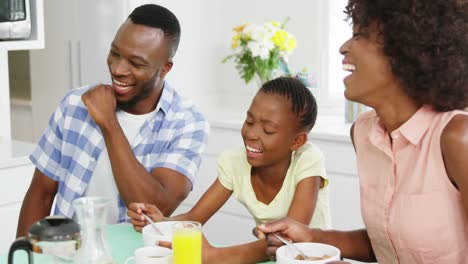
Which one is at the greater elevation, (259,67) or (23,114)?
(259,67)

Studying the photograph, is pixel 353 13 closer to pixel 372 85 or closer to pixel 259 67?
pixel 372 85

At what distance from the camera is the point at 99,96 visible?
1962mm

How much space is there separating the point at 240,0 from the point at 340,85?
667mm

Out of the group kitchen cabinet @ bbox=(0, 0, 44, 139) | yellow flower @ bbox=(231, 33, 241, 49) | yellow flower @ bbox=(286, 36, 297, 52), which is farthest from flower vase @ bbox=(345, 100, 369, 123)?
kitchen cabinet @ bbox=(0, 0, 44, 139)

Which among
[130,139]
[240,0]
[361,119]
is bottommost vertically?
[130,139]

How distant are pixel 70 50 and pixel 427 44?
2.42m

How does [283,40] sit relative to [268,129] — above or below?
above

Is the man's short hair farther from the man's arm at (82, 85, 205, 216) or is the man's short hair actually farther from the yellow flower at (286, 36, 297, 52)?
the yellow flower at (286, 36, 297, 52)

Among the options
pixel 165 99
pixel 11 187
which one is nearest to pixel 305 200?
pixel 165 99

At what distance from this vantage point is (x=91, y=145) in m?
2.02

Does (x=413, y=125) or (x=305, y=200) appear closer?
(x=413, y=125)

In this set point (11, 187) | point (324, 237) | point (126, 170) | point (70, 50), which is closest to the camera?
point (324, 237)

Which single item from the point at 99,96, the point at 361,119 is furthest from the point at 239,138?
the point at 361,119

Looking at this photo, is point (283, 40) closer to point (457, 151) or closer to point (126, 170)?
point (126, 170)
